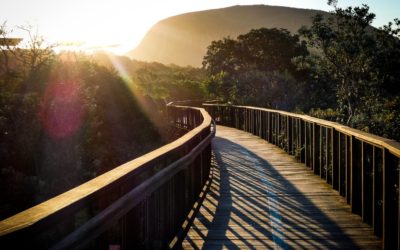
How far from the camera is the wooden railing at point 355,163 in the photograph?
505cm

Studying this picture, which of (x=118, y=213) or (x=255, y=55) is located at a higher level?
(x=255, y=55)

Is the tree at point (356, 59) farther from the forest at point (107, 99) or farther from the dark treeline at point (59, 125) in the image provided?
the dark treeline at point (59, 125)

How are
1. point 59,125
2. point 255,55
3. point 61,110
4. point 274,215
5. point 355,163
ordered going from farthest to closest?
point 255,55
point 61,110
point 59,125
point 274,215
point 355,163

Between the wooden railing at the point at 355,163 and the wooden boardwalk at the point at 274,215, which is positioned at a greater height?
the wooden railing at the point at 355,163

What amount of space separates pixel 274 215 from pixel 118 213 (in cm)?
418

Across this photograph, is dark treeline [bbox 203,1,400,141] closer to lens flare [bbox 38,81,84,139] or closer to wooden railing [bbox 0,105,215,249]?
lens flare [bbox 38,81,84,139]

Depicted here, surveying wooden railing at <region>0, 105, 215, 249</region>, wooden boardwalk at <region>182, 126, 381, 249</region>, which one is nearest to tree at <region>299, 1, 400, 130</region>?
wooden boardwalk at <region>182, 126, 381, 249</region>

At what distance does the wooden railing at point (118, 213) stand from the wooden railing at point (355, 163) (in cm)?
217

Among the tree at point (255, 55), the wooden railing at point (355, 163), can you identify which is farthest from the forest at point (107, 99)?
the wooden railing at point (355, 163)

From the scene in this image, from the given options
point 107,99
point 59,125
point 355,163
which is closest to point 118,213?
point 355,163

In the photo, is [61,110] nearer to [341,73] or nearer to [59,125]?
[59,125]

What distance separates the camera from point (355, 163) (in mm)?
6539

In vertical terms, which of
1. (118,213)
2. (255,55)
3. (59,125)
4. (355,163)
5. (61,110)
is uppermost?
(255,55)

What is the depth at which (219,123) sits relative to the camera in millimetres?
29156
